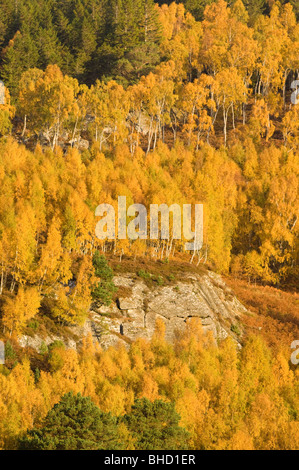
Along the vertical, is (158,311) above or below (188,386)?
above

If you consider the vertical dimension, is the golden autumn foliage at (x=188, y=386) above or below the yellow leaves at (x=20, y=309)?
below

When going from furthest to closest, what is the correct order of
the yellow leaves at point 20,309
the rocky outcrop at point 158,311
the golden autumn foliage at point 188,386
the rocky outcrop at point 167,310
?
1. the rocky outcrop at point 167,310
2. the rocky outcrop at point 158,311
3. the yellow leaves at point 20,309
4. the golden autumn foliage at point 188,386

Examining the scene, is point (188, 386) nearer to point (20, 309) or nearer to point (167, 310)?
point (167, 310)

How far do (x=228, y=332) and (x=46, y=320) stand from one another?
17829mm

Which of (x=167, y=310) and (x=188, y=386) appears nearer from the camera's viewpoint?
(x=188, y=386)

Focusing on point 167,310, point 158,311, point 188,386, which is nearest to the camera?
point 188,386

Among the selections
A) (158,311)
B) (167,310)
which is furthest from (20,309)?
(167,310)

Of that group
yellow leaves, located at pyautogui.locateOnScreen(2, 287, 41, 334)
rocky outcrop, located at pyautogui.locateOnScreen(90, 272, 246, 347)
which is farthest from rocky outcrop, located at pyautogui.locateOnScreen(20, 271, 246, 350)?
yellow leaves, located at pyautogui.locateOnScreen(2, 287, 41, 334)

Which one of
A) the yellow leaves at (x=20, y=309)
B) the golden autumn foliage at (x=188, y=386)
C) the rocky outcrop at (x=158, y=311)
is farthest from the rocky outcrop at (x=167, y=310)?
the yellow leaves at (x=20, y=309)

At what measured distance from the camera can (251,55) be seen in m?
100

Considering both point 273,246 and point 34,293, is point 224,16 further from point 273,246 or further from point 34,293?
point 34,293

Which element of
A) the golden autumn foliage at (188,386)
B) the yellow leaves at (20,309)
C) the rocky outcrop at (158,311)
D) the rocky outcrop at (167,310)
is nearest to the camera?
the golden autumn foliage at (188,386)

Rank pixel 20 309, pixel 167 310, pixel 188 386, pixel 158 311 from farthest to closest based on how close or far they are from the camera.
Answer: pixel 167 310 → pixel 158 311 → pixel 188 386 → pixel 20 309

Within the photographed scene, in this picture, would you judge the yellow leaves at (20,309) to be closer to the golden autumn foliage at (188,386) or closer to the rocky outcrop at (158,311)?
the rocky outcrop at (158,311)
